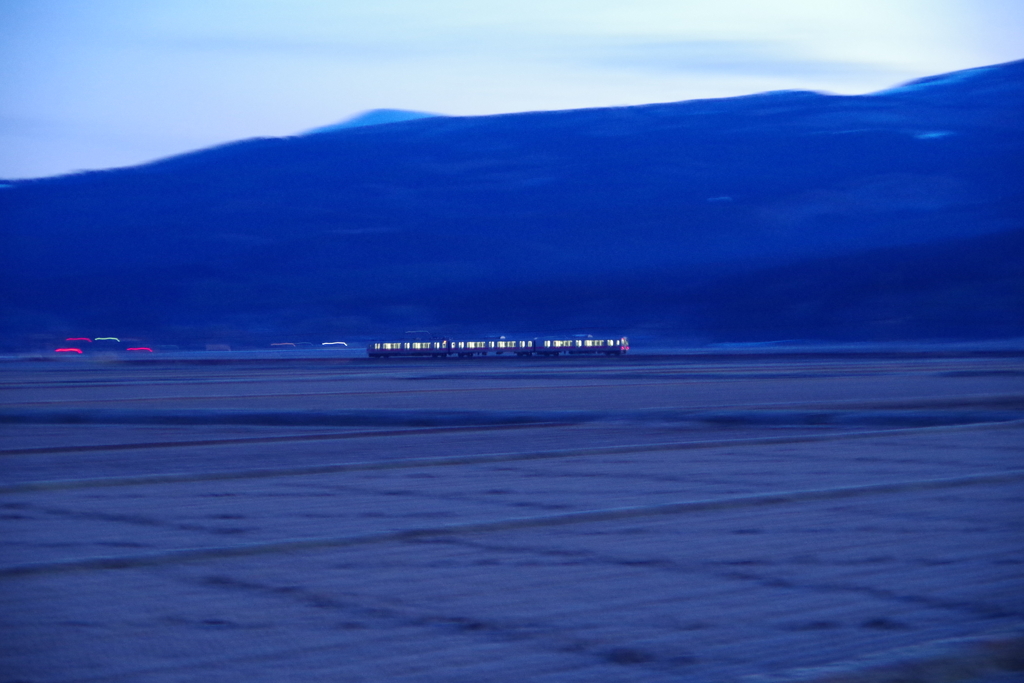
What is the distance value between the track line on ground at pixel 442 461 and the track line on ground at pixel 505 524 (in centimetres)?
374

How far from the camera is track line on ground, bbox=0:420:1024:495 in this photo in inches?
466

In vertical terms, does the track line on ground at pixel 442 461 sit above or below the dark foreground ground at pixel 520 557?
above

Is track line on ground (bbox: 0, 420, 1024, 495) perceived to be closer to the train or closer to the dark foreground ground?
the dark foreground ground

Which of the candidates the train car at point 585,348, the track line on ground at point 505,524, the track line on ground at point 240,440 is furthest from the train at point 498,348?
the track line on ground at point 505,524

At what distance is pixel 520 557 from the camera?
26.2 feet

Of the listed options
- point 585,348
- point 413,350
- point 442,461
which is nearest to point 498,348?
point 413,350

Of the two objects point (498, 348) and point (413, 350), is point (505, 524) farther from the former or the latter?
point (498, 348)

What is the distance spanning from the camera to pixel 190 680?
536 centimetres

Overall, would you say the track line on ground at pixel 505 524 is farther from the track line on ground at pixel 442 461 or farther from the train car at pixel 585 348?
the train car at pixel 585 348

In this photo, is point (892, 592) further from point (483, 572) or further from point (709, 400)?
point (709, 400)

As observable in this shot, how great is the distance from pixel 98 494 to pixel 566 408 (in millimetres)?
12942

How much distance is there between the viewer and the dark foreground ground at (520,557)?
5707mm

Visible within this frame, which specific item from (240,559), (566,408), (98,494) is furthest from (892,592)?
(566,408)

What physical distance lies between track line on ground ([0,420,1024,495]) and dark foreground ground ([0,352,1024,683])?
46mm
